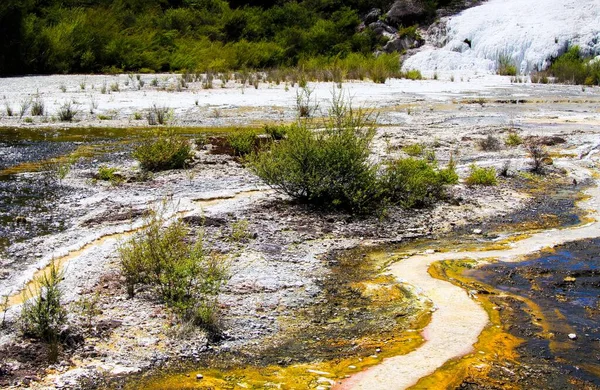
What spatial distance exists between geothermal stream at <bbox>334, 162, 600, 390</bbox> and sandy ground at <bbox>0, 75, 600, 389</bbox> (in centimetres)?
1

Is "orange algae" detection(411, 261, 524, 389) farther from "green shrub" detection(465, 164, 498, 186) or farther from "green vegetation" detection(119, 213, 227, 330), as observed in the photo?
"green shrub" detection(465, 164, 498, 186)

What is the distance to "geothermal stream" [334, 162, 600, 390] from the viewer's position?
14.1 ft

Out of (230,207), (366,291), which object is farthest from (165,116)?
(366,291)

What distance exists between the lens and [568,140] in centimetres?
1279

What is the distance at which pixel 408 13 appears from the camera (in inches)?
1519

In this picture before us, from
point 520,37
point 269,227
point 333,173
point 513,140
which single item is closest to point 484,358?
point 269,227

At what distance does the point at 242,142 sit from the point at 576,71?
18.6m

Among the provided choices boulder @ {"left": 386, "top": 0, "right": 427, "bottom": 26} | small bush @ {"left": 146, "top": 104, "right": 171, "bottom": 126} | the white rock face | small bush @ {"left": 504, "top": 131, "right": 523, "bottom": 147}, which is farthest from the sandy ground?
boulder @ {"left": 386, "top": 0, "right": 427, "bottom": 26}

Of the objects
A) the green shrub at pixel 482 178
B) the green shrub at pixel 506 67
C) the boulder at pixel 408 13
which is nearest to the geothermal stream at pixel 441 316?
the green shrub at pixel 482 178

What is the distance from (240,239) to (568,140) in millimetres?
8132

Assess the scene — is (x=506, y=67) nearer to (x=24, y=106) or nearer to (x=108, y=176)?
(x=24, y=106)

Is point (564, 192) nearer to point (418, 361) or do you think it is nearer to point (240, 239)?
point (240, 239)

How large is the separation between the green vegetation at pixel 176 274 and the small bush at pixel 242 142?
5.08m

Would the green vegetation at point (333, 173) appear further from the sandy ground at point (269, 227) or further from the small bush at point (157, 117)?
the small bush at point (157, 117)
